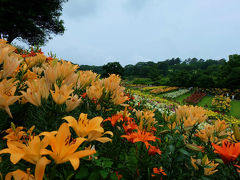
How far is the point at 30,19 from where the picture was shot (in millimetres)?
12492

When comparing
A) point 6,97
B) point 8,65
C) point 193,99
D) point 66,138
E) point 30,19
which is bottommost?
point 193,99

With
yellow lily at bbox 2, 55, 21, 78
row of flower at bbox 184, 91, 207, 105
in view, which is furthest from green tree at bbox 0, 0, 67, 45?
row of flower at bbox 184, 91, 207, 105

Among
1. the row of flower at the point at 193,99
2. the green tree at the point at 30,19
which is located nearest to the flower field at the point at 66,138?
the green tree at the point at 30,19

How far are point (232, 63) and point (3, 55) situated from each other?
1665 inches

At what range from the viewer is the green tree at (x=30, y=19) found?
435 inches

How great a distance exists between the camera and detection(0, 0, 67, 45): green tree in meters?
11.1

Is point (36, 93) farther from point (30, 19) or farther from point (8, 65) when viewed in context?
point (30, 19)

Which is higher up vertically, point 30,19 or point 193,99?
point 30,19

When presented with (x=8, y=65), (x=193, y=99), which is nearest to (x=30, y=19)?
(x=8, y=65)

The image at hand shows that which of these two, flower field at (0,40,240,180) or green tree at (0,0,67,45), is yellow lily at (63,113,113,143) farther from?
green tree at (0,0,67,45)

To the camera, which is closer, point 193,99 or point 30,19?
point 30,19

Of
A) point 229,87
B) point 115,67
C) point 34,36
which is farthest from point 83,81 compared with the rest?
point 229,87

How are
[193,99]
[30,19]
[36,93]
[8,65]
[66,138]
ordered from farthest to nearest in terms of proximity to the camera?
[193,99], [30,19], [8,65], [36,93], [66,138]

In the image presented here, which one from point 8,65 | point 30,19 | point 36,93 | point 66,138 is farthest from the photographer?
point 30,19
